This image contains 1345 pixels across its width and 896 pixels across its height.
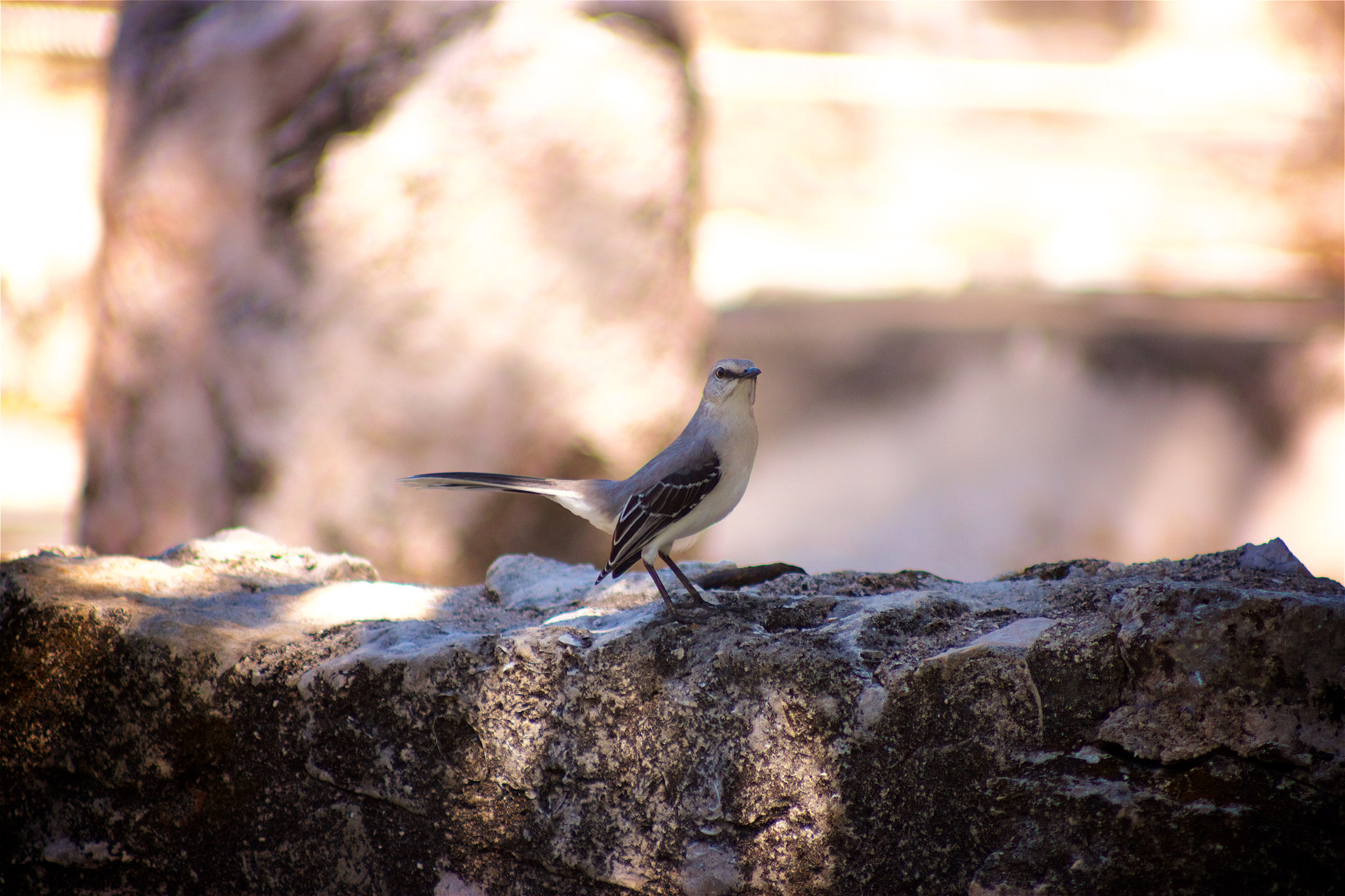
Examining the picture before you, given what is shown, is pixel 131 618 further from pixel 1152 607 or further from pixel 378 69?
pixel 378 69

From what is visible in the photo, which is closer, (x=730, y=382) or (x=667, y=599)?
(x=667, y=599)

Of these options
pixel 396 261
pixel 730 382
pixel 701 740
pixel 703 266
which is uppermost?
pixel 703 266

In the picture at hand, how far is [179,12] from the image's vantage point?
3.51m

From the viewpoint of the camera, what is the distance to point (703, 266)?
17.0ft

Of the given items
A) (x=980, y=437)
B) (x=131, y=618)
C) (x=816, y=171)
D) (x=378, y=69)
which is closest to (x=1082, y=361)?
(x=980, y=437)

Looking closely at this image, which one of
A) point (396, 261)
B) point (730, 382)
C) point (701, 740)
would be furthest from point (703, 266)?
point (701, 740)

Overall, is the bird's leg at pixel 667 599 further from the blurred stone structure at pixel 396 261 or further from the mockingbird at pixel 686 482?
the blurred stone structure at pixel 396 261

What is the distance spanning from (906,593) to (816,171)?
3712mm

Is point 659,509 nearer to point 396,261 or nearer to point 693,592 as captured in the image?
point 693,592

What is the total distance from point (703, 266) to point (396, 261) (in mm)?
2059

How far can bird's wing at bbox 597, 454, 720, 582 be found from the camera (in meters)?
1.79

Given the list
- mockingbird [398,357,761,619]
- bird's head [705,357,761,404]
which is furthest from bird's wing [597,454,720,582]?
bird's head [705,357,761,404]

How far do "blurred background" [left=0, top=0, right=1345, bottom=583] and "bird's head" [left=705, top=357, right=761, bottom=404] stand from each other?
5.38 ft

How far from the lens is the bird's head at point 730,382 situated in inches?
72.9
